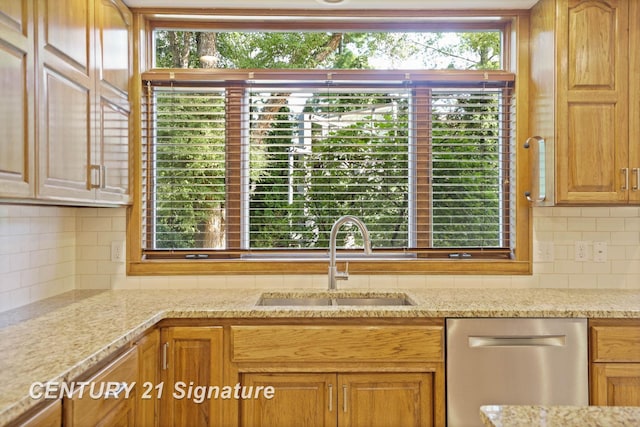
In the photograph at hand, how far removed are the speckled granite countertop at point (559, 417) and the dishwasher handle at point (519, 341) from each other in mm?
1164

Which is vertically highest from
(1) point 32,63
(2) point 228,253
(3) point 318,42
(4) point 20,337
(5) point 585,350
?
(3) point 318,42

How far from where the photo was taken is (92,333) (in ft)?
5.36

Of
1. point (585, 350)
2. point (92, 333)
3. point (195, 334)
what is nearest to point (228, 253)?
point (195, 334)

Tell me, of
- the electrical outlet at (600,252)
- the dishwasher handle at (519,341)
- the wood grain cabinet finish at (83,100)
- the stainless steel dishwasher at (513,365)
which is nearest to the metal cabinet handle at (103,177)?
the wood grain cabinet finish at (83,100)

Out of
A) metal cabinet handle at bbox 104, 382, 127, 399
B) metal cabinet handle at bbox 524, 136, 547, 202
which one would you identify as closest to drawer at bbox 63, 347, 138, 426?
metal cabinet handle at bbox 104, 382, 127, 399

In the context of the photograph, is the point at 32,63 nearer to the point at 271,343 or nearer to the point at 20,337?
the point at 20,337

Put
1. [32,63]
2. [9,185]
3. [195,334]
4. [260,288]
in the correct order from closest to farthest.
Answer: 1. [9,185]
2. [32,63]
3. [195,334]
4. [260,288]

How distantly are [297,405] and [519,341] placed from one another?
3.26 ft

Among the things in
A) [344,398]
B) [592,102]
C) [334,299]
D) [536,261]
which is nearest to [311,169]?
[334,299]

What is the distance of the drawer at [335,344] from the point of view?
2023mm

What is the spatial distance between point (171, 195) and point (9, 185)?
126 centimetres

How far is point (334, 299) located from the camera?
249 centimetres

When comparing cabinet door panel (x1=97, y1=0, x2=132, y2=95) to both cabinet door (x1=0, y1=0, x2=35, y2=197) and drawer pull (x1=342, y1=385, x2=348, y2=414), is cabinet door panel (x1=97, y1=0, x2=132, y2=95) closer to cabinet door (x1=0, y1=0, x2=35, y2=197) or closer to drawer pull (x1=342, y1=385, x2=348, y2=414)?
cabinet door (x1=0, y1=0, x2=35, y2=197)

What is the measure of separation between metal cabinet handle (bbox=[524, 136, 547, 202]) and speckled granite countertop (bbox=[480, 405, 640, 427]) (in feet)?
5.70
